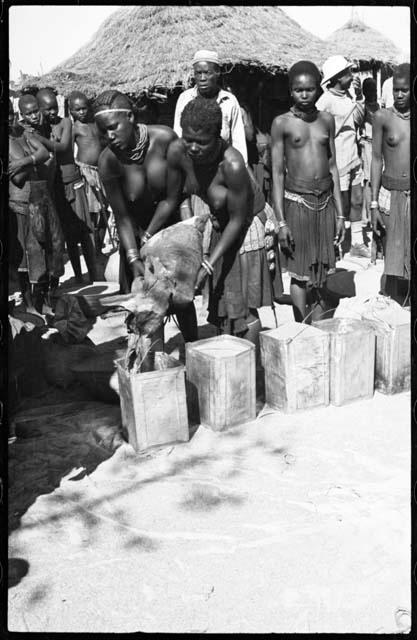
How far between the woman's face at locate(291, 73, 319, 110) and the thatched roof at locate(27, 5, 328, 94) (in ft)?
16.2

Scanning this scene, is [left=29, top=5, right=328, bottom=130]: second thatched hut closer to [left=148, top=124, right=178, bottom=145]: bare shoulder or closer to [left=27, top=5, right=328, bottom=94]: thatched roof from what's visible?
[left=27, top=5, right=328, bottom=94]: thatched roof

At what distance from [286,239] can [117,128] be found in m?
1.45

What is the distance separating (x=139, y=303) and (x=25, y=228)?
9.69 feet

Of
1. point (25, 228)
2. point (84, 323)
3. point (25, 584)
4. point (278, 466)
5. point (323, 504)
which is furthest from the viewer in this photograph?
point (25, 228)

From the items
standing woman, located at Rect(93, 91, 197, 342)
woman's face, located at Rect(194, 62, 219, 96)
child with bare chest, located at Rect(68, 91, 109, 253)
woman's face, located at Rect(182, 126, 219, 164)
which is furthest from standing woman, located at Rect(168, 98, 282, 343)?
child with bare chest, located at Rect(68, 91, 109, 253)

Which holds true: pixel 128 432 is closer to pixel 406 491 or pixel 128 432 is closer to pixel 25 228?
pixel 406 491

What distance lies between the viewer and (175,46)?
982 cm

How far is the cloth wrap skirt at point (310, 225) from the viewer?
16.3 ft

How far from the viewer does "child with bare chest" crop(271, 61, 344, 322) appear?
4848mm

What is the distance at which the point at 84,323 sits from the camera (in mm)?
5312

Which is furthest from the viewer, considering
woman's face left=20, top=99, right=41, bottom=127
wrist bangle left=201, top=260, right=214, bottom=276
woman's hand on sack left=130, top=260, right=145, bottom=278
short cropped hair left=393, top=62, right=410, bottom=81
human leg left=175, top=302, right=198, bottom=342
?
woman's face left=20, top=99, right=41, bottom=127

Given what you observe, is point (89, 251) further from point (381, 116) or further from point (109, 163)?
point (381, 116)

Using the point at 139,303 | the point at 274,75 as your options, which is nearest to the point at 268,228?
the point at 139,303

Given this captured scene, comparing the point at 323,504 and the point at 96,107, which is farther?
the point at 96,107
